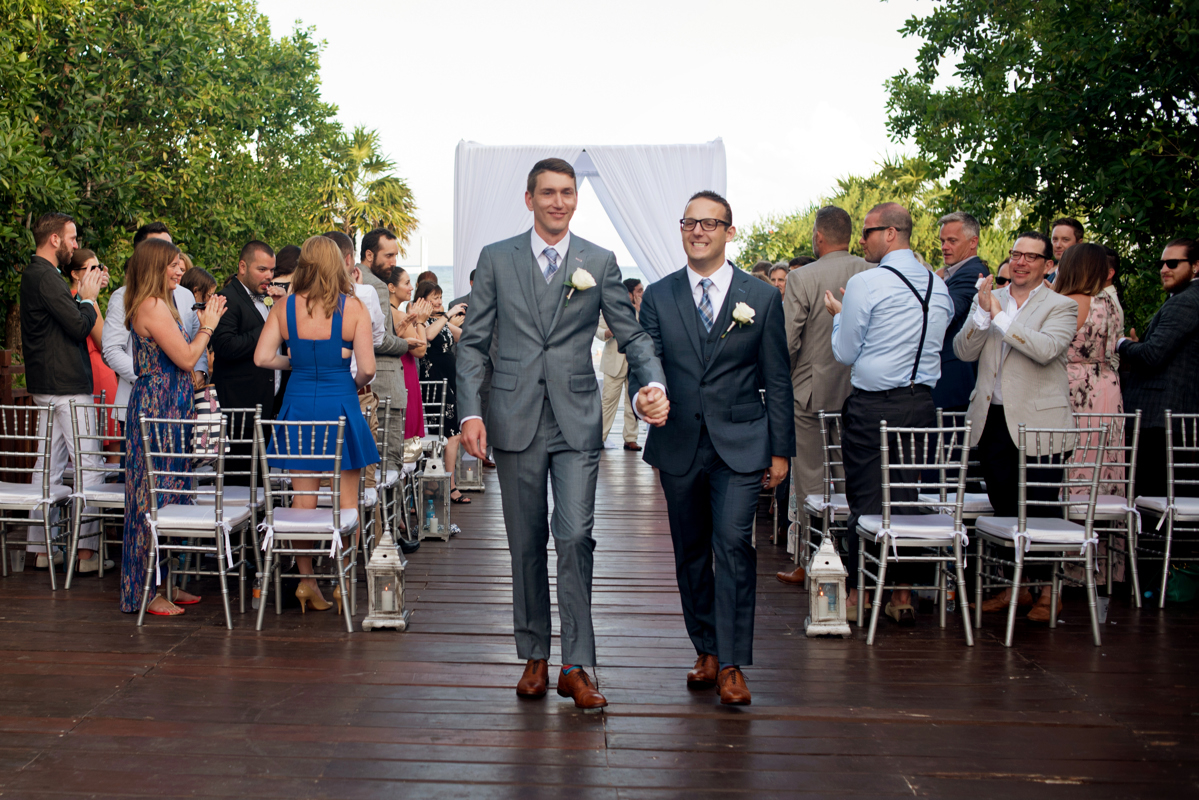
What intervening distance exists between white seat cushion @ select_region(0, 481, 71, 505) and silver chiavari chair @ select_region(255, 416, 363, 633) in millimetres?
1360

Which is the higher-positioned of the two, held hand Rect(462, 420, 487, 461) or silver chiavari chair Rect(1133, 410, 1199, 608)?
held hand Rect(462, 420, 487, 461)

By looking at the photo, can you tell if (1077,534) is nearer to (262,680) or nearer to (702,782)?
(702,782)

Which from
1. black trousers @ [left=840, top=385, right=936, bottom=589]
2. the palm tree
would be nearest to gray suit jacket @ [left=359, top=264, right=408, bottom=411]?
black trousers @ [left=840, top=385, right=936, bottom=589]

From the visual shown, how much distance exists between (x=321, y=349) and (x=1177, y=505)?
158 inches

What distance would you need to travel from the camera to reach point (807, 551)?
218 inches

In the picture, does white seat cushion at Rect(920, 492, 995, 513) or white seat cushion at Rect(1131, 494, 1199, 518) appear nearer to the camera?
white seat cushion at Rect(920, 492, 995, 513)

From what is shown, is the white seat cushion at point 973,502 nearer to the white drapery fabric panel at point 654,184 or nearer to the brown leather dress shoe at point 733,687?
the brown leather dress shoe at point 733,687

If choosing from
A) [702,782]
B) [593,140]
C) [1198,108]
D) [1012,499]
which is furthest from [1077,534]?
[593,140]

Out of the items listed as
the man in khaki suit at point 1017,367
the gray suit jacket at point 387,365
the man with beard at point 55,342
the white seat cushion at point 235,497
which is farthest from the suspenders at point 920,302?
the man with beard at point 55,342

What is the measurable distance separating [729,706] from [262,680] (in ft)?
5.39

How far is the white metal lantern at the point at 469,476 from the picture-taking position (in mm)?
8375

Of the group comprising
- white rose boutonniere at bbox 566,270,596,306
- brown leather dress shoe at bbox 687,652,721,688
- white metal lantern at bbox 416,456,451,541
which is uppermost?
white rose boutonniere at bbox 566,270,596,306

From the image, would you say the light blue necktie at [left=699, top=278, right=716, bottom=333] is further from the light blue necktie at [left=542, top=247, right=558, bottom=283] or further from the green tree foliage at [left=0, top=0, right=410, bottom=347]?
the green tree foliage at [left=0, top=0, right=410, bottom=347]

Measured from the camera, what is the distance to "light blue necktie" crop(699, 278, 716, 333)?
3.52 metres
